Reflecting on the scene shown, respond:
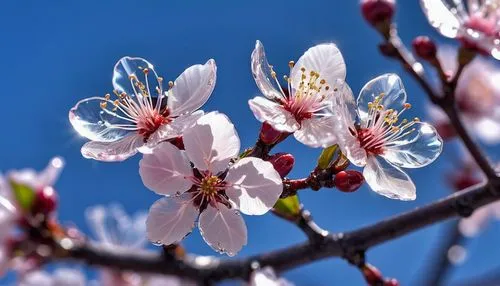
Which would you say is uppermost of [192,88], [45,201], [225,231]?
[45,201]

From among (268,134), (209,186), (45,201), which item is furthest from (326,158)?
(45,201)

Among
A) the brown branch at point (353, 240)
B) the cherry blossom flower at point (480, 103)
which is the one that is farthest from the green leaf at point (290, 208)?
the cherry blossom flower at point (480, 103)

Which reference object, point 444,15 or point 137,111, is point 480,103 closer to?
point 444,15

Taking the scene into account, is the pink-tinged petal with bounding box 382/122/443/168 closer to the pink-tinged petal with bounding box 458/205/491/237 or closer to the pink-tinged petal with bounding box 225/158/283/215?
the pink-tinged petal with bounding box 225/158/283/215

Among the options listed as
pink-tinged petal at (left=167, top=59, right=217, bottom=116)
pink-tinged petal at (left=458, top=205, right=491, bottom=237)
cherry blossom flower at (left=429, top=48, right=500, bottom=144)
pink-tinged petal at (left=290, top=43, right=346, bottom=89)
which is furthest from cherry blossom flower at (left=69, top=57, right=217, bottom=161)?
cherry blossom flower at (left=429, top=48, right=500, bottom=144)

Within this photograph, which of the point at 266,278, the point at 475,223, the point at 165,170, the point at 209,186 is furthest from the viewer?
the point at 475,223

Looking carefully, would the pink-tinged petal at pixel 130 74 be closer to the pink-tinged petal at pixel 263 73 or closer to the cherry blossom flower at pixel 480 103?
the pink-tinged petal at pixel 263 73

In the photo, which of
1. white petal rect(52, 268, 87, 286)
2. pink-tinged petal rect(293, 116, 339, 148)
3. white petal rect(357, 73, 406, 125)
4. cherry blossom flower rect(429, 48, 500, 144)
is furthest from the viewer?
cherry blossom flower rect(429, 48, 500, 144)

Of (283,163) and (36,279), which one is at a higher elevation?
(36,279)
